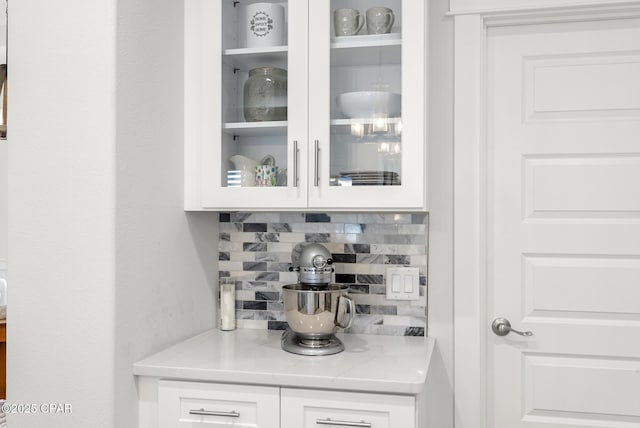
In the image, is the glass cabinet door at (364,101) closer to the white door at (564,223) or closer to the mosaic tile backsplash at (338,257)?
the mosaic tile backsplash at (338,257)

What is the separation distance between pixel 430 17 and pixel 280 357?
127cm

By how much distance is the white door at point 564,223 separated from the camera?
6.06 feet

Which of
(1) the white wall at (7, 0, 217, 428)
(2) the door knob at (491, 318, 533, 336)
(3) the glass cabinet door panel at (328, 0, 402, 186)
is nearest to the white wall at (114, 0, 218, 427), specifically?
(1) the white wall at (7, 0, 217, 428)

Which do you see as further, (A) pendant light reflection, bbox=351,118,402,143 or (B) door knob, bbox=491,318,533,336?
(B) door knob, bbox=491,318,533,336

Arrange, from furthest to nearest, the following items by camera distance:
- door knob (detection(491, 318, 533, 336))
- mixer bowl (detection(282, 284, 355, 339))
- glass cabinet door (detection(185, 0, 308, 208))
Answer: door knob (detection(491, 318, 533, 336)), glass cabinet door (detection(185, 0, 308, 208)), mixer bowl (detection(282, 284, 355, 339))

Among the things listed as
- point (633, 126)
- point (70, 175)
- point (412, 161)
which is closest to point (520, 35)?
point (633, 126)

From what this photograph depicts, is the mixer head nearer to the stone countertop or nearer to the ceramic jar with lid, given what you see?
the stone countertop

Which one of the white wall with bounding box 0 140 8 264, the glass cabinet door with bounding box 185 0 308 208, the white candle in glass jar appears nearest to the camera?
the glass cabinet door with bounding box 185 0 308 208

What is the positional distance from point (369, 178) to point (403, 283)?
455 millimetres

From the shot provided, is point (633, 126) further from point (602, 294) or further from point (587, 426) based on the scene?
point (587, 426)

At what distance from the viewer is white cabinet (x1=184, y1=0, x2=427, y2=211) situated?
65.9 inches

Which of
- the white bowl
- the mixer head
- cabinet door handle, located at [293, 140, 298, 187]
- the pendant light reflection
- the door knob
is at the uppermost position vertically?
the white bowl

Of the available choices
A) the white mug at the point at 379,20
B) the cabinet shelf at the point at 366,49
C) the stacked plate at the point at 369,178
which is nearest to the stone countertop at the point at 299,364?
the stacked plate at the point at 369,178

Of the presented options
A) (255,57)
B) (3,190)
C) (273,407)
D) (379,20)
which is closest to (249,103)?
(255,57)
